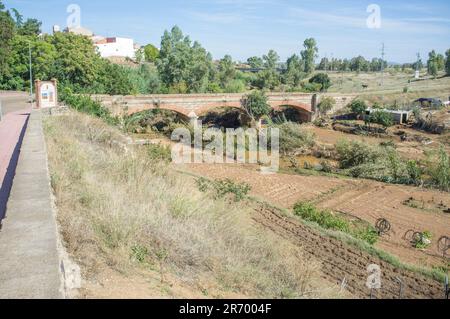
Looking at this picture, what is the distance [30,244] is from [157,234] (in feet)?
5.41

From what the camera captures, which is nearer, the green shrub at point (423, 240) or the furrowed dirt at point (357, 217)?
the furrowed dirt at point (357, 217)

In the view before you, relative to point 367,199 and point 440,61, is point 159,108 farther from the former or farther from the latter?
point 440,61

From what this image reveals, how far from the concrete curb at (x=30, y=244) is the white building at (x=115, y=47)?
218 feet

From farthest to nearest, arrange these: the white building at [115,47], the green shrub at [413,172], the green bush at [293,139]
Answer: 1. the white building at [115,47]
2. the green bush at [293,139]
3. the green shrub at [413,172]

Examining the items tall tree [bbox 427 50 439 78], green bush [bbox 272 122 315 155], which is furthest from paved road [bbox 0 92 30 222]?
tall tree [bbox 427 50 439 78]

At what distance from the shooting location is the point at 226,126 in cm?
3516

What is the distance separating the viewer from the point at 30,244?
396 centimetres

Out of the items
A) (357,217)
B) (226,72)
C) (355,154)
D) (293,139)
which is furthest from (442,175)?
(226,72)

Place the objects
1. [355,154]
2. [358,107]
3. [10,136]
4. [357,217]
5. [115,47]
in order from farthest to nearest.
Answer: [115,47]
[358,107]
[355,154]
[357,217]
[10,136]

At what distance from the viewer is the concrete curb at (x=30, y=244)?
320cm

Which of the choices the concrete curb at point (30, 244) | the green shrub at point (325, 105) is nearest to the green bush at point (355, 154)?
the green shrub at point (325, 105)

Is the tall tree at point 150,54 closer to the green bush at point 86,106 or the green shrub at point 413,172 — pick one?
the green bush at point 86,106
